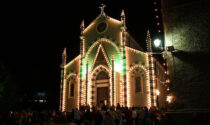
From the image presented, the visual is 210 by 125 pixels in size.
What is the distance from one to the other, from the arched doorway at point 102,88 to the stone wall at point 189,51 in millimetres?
14035

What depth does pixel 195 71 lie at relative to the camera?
11289 mm

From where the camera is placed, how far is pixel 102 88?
25844 millimetres

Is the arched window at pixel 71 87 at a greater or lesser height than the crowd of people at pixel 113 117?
greater

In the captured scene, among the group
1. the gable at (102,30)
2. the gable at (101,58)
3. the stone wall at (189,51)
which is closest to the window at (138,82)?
the gable at (101,58)

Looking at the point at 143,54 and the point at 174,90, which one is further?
the point at 143,54

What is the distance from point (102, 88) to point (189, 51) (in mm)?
15463

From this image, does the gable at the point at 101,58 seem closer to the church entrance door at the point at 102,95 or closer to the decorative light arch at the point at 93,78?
the decorative light arch at the point at 93,78

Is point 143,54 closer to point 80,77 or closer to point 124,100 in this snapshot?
point 124,100

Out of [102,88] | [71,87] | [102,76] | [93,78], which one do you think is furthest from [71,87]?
[102,76]

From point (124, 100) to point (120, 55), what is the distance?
522 centimetres

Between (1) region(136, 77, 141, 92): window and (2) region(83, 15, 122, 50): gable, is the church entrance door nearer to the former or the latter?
(1) region(136, 77, 141, 92): window

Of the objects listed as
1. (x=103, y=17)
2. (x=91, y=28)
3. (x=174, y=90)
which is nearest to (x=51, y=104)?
(x=91, y=28)

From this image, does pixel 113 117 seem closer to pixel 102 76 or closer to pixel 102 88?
pixel 102 88

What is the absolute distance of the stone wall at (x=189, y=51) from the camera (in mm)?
11055
